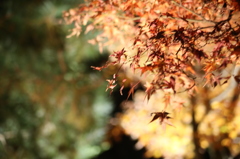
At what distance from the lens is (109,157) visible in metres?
11.1

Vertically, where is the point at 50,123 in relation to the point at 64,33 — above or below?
below

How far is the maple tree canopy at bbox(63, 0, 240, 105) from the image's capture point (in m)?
2.42

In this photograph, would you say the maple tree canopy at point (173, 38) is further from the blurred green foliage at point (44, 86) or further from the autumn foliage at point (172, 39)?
the blurred green foliage at point (44, 86)

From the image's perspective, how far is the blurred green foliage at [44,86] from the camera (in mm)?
7480

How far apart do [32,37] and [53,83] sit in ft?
5.64

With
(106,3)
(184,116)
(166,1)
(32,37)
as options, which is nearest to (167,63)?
(166,1)

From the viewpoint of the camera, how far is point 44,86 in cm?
778

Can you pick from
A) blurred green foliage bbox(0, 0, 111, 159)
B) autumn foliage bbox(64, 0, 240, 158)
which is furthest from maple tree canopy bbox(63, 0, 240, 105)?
blurred green foliage bbox(0, 0, 111, 159)

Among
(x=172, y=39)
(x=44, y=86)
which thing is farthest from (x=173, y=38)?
(x=44, y=86)

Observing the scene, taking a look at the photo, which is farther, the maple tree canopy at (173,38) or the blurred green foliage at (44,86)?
the blurred green foliage at (44,86)

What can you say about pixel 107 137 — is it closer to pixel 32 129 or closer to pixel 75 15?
pixel 32 129

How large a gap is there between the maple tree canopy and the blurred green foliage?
14.0ft

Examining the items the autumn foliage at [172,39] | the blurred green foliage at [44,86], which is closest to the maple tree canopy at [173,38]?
the autumn foliage at [172,39]

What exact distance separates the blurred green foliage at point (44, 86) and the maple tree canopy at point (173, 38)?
14.0 feet
